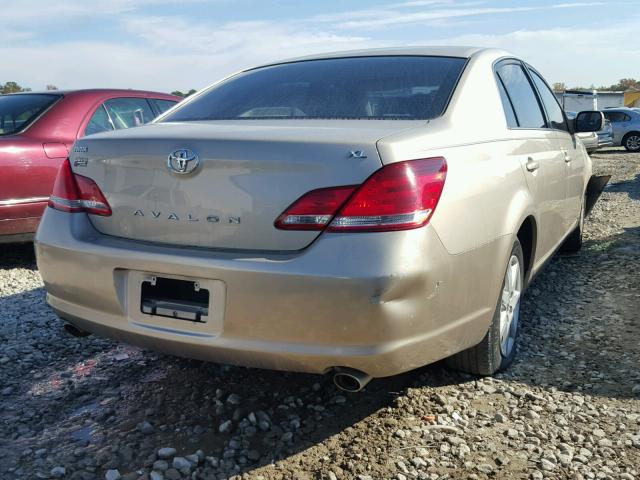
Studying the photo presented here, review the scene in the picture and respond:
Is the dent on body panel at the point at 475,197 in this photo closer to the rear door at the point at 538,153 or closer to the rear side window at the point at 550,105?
the rear door at the point at 538,153

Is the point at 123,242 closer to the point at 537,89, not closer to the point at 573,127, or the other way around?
the point at 537,89

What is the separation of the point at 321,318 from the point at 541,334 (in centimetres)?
199

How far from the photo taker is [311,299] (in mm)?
2062

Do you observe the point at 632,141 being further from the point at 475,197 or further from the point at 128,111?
the point at 475,197

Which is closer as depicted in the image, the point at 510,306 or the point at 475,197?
the point at 475,197

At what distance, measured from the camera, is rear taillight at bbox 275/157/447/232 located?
2070mm

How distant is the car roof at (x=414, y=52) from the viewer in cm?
312

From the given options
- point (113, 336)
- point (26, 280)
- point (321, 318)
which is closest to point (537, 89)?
point (321, 318)

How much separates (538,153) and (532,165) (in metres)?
0.23

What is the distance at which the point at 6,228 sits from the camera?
4738 mm

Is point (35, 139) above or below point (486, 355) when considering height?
above

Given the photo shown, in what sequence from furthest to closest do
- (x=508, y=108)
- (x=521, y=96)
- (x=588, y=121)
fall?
1. (x=588, y=121)
2. (x=521, y=96)
3. (x=508, y=108)

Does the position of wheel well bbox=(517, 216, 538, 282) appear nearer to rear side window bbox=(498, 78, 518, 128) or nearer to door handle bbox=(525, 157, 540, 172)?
door handle bbox=(525, 157, 540, 172)

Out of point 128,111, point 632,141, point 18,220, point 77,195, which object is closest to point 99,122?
point 128,111
